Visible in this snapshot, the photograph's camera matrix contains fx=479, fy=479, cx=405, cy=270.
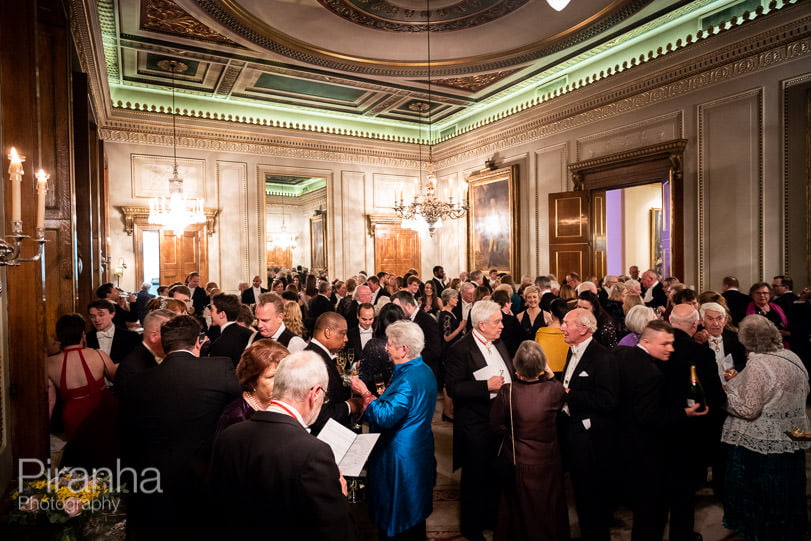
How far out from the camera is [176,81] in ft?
35.7

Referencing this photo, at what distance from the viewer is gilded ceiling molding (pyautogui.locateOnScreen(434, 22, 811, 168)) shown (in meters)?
7.13

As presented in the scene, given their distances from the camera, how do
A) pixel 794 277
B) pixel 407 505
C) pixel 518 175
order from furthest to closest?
pixel 518 175 < pixel 794 277 < pixel 407 505

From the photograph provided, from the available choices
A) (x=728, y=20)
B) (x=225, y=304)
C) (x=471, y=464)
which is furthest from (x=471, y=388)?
(x=728, y=20)

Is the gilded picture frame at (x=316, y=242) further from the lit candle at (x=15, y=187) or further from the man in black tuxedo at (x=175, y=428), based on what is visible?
the lit candle at (x=15, y=187)

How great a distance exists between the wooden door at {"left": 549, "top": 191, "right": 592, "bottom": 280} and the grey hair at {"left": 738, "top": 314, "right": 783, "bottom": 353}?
7077 mm

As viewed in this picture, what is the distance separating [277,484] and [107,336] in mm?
3913

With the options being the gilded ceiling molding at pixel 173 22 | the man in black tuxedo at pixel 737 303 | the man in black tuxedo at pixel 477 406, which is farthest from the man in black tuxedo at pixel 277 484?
the gilded ceiling molding at pixel 173 22

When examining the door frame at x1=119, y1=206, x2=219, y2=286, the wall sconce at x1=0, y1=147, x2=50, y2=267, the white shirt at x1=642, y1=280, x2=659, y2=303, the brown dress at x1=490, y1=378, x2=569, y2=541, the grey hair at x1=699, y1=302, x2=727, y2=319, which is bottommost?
the brown dress at x1=490, y1=378, x2=569, y2=541

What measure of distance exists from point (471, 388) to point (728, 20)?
825 cm

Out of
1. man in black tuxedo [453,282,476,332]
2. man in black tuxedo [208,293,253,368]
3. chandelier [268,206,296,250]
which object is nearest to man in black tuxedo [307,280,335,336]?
man in black tuxedo [453,282,476,332]

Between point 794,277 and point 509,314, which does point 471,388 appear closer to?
point 509,314

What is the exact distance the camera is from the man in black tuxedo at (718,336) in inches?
144

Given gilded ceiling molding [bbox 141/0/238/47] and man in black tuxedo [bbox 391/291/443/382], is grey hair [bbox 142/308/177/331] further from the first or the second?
gilded ceiling molding [bbox 141/0/238/47]

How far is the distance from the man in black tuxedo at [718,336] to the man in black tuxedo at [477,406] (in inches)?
64.6
